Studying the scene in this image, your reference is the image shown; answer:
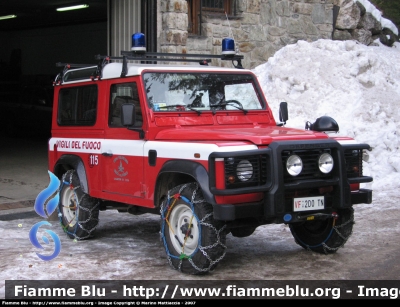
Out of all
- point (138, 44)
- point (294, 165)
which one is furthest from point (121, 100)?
point (294, 165)

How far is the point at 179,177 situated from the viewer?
6.71m

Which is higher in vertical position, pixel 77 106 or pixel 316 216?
pixel 77 106

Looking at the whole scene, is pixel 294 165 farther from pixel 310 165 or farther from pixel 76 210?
pixel 76 210

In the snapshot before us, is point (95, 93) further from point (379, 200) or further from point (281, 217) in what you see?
point (379, 200)

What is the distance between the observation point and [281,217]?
624 cm

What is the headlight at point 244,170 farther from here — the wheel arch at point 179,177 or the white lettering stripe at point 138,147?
the wheel arch at point 179,177

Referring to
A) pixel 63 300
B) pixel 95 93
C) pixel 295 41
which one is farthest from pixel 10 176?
pixel 63 300

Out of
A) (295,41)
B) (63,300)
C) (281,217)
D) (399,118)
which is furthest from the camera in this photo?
(295,41)

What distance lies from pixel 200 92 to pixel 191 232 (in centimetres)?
184

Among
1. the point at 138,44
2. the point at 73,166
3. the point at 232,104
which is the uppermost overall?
the point at 138,44

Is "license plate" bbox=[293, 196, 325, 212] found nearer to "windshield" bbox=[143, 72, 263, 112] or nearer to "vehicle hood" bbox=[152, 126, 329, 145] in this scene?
"vehicle hood" bbox=[152, 126, 329, 145]

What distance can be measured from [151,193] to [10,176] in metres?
7.26

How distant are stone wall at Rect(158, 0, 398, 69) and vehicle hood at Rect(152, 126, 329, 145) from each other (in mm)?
6205

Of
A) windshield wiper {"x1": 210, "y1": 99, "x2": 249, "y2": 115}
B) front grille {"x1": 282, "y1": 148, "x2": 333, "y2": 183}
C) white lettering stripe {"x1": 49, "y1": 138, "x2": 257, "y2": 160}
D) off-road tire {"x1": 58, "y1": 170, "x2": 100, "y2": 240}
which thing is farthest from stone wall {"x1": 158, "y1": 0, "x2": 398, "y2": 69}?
front grille {"x1": 282, "y1": 148, "x2": 333, "y2": 183}
